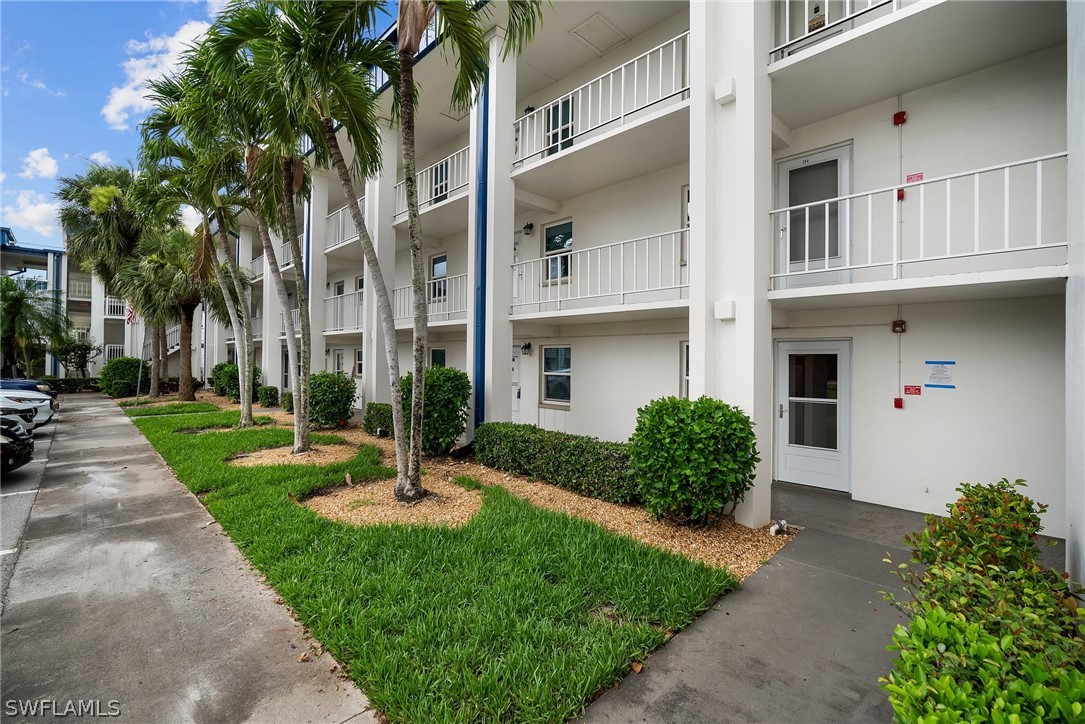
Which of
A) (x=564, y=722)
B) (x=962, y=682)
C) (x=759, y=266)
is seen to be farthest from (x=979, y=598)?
(x=759, y=266)

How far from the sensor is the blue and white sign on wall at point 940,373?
5.94 m

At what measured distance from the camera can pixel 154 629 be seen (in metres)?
3.59

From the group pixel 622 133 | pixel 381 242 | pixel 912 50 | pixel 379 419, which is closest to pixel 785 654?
pixel 912 50

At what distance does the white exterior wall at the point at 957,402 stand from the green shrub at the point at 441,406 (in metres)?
6.45

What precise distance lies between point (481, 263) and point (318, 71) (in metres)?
4.19

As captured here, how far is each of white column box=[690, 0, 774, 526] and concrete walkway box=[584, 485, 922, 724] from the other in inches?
50.1

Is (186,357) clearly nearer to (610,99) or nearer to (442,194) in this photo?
(442,194)

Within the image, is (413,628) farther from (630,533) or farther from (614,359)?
(614,359)

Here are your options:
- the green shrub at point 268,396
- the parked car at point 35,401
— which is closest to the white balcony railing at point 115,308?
the green shrub at point 268,396

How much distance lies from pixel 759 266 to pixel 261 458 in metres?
9.44

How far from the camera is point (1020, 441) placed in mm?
5461

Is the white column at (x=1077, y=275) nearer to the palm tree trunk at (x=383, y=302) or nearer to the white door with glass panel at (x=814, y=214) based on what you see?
the white door with glass panel at (x=814, y=214)

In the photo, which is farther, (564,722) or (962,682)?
(564,722)

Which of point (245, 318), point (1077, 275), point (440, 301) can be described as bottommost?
point (1077, 275)
